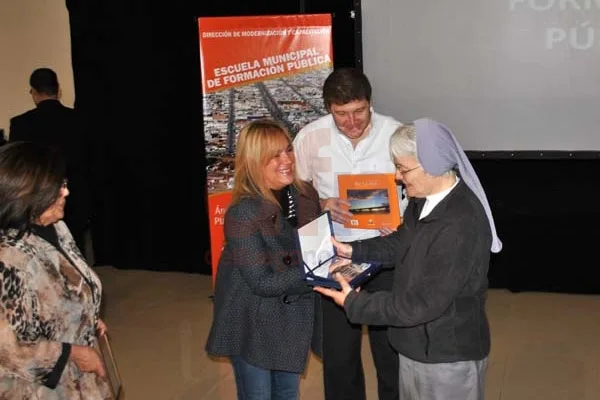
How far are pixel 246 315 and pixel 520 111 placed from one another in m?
2.98

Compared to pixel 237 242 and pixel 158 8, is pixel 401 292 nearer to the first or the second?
pixel 237 242

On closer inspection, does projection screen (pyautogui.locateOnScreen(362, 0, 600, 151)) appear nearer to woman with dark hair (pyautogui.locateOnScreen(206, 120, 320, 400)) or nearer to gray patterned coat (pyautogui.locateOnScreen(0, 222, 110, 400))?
woman with dark hair (pyautogui.locateOnScreen(206, 120, 320, 400))

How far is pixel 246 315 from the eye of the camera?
2.83 m

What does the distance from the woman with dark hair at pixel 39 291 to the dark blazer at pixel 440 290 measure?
0.79 metres

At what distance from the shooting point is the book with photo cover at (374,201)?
3.41 m

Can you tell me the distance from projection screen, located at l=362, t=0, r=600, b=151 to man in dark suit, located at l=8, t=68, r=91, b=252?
1.88 meters

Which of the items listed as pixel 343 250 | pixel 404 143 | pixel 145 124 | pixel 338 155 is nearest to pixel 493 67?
pixel 338 155

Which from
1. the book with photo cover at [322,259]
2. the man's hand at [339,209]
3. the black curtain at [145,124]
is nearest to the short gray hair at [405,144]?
the book with photo cover at [322,259]

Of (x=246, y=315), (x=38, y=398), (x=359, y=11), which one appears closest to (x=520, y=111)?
(x=359, y=11)

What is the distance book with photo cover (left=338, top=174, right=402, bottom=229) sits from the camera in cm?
341

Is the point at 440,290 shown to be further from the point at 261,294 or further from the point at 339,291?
the point at 261,294

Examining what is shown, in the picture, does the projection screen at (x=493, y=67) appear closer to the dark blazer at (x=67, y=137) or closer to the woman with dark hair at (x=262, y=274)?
the dark blazer at (x=67, y=137)

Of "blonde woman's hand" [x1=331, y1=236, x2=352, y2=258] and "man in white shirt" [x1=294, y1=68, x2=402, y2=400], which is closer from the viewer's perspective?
"blonde woman's hand" [x1=331, y1=236, x2=352, y2=258]

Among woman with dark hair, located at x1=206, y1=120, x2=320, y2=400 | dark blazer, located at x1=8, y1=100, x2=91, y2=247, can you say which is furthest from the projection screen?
woman with dark hair, located at x1=206, y1=120, x2=320, y2=400
